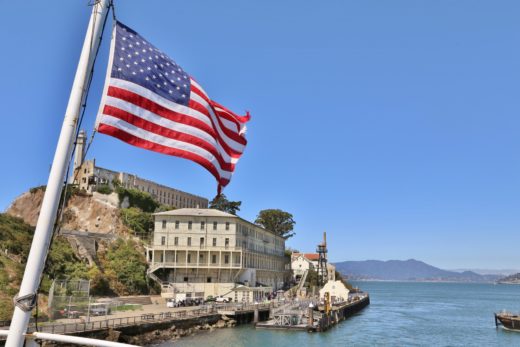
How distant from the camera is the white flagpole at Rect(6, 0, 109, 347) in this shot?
6.00 meters

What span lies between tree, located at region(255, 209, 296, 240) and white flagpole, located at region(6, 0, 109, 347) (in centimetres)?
11682

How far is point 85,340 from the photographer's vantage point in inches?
244

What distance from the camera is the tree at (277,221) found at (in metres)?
123

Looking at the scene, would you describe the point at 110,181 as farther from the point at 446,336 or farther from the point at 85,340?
the point at 85,340

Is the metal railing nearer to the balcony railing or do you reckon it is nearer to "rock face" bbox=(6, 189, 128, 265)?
the balcony railing

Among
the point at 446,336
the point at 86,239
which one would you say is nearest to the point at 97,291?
the point at 86,239

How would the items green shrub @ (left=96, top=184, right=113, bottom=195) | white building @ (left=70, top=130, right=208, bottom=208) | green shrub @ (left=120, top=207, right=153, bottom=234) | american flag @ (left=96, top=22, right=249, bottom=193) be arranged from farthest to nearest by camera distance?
white building @ (left=70, top=130, right=208, bottom=208), green shrub @ (left=96, top=184, right=113, bottom=195), green shrub @ (left=120, top=207, right=153, bottom=234), american flag @ (left=96, top=22, right=249, bottom=193)

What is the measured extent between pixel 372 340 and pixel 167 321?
801 inches

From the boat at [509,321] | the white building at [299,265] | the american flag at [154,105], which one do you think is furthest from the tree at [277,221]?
the american flag at [154,105]

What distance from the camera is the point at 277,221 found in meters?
123

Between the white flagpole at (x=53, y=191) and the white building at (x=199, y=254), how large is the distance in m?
64.9

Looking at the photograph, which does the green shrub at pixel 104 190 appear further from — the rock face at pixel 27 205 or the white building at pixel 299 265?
the white building at pixel 299 265

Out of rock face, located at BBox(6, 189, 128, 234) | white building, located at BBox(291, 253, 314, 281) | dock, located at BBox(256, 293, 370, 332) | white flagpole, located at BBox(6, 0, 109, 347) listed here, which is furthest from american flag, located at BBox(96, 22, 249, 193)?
white building, located at BBox(291, 253, 314, 281)

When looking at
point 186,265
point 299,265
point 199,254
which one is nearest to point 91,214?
point 186,265
